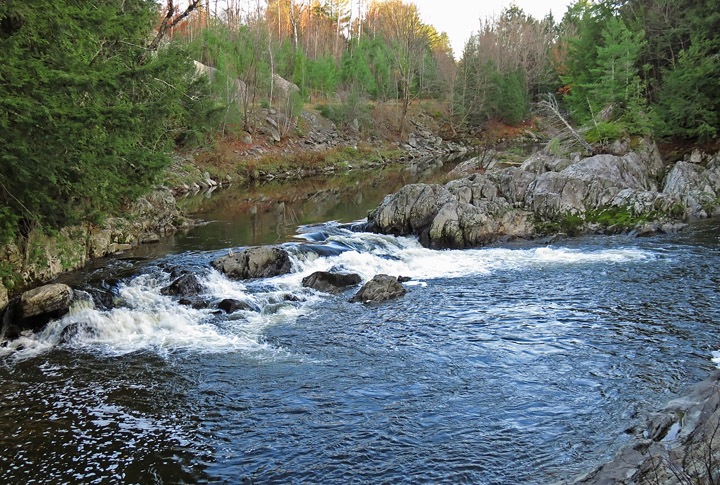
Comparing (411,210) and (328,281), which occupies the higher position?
(411,210)

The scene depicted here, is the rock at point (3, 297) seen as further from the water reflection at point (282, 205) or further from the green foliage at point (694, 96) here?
the green foliage at point (694, 96)

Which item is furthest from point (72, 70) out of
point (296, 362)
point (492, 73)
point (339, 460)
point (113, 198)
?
point (492, 73)

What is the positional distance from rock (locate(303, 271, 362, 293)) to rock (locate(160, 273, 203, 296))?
3.32m

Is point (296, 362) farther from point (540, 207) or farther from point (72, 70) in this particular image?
point (540, 207)

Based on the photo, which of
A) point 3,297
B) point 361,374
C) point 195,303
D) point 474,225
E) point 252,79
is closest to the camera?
point 361,374

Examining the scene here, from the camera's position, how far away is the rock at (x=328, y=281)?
1688 centimetres

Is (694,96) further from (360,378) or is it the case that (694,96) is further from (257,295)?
(360,378)

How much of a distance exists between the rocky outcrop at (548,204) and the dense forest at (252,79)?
5956mm

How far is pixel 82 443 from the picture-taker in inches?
329

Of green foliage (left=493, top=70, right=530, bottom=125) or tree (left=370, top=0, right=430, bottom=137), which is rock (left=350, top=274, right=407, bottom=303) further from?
green foliage (left=493, top=70, right=530, bottom=125)

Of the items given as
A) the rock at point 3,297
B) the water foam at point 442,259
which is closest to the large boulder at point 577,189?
the water foam at point 442,259

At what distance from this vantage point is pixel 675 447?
6.34m

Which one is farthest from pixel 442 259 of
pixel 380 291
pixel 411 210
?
pixel 380 291

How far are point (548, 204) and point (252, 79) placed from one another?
43.0 m
